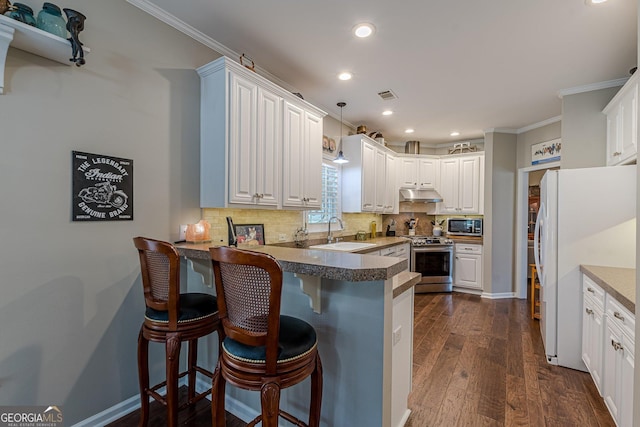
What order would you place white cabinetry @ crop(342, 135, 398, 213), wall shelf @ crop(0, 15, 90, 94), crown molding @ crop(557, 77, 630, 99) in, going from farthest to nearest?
white cabinetry @ crop(342, 135, 398, 213)
crown molding @ crop(557, 77, 630, 99)
wall shelf @ crop(0, 15, 90, 94)

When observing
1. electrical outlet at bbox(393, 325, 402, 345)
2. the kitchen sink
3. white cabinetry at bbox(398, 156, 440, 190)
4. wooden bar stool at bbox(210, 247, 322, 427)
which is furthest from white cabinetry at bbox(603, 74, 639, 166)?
wooden bar stool at bbox(210, 247, 322, 427)

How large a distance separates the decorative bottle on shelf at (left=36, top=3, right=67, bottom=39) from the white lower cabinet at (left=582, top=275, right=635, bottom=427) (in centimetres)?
336

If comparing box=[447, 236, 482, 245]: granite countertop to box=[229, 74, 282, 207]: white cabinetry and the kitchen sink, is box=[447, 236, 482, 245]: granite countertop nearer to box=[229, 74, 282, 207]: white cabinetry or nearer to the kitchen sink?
the kitchen sink

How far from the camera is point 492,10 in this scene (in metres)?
2.01

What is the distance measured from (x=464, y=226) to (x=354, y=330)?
4.73 m

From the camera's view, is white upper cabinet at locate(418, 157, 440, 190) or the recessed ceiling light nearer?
the recessed ceiling light

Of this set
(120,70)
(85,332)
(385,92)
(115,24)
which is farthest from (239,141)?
(385,92)

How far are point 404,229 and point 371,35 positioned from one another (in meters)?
4.30

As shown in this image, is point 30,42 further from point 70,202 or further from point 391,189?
point 391,189

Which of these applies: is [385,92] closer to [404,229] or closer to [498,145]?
[498,145]

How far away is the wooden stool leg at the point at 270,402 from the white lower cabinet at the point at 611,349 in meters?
1.85

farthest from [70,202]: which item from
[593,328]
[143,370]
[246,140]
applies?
[593,328]

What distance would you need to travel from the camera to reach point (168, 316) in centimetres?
158

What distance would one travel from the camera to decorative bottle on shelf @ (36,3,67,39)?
4.90 ft
